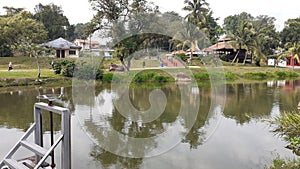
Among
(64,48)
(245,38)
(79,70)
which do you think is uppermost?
(245,38)

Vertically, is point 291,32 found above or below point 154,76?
above

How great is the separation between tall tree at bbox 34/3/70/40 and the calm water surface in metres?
26.2

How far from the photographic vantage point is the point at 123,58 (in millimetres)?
21578

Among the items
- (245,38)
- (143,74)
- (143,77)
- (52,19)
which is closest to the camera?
(143,77)

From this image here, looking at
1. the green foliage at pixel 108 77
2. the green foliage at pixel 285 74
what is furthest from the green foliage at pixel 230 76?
the green foliage at pixel 108 77

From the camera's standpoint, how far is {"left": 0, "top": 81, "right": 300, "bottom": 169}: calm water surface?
19.4 feet

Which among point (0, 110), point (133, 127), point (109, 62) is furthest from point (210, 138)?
point (109, 62)

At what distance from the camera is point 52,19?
128 ft

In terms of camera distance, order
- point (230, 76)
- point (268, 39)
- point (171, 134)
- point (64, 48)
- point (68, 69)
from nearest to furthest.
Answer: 1. point (171, 134)
2. point (68, 69)
3. point (230, 76)
4. point (64, 48)
5. point (268, 39)

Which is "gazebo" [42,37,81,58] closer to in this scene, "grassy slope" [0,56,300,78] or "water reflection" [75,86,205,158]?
"grassy slope" [0,56,300,78]

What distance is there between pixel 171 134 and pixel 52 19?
3490 cm

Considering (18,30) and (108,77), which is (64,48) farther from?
(108,77)

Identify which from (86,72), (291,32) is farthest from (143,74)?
(291,32)

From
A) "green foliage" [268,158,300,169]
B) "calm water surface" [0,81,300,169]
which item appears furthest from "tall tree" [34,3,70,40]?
"green foliage" [268,158,300,169]
